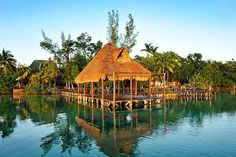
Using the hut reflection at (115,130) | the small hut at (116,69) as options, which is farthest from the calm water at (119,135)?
the small hut at (116,69)

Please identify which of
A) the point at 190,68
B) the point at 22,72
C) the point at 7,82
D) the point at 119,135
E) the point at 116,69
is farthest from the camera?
the point at 190,68

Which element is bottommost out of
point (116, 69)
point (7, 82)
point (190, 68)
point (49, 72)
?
point (7, 82)

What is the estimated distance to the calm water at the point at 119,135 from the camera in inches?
442

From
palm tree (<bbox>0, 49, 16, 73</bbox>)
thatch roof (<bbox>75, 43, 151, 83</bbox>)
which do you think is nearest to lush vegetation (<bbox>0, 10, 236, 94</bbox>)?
palm tree (<bbox>0, 49, 16, 73</bbox>)

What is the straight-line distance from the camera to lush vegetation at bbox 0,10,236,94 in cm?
4541

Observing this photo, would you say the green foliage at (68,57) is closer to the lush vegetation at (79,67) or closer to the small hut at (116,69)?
the lush vegetation at (79,67)

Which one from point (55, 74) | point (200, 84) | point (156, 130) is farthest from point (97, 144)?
point (55, 74)

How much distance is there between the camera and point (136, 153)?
10742mm

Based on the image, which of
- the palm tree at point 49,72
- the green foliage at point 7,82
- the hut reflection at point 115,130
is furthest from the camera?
the palm tree at point 49,72

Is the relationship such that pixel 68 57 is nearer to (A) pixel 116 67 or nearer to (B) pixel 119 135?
(A) pixel 116 67

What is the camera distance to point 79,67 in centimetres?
5094

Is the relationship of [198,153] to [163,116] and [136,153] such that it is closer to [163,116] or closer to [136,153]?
[136,153]

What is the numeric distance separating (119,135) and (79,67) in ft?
124

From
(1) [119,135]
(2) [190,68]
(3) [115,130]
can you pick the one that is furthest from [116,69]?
(2) [190,68]
